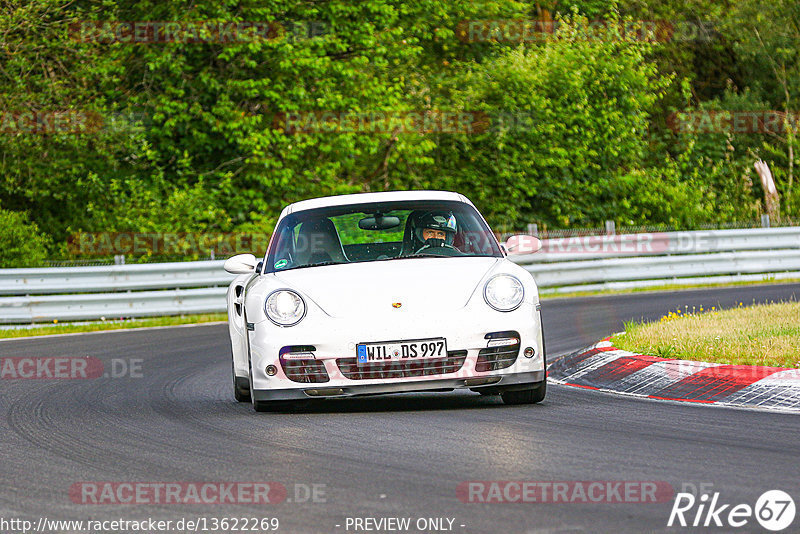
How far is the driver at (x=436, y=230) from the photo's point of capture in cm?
918

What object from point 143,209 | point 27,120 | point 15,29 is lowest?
point 143,209

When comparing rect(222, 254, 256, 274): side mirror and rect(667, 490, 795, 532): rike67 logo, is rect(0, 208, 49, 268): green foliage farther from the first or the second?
rect(667, 490, 795, 532): rike67 logo

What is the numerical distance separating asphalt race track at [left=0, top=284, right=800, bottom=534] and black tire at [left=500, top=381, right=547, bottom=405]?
0.10 m

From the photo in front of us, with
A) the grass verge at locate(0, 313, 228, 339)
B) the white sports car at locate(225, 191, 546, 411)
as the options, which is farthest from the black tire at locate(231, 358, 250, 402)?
the grass verge at locate(0, 313, 228, 339)

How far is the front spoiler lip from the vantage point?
26.3 feet

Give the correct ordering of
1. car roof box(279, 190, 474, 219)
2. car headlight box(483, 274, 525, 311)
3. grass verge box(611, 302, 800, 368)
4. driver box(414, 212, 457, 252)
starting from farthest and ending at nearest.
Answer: car roof box(279, 190, 474, 219) < driver box(414, 212, 457, 252) < grass verge box(611, 302, 800, 368) < car headlight box(483, 274, 525, 311)

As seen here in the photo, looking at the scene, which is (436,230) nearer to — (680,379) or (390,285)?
(390,285)

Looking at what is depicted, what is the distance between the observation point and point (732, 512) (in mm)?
4867

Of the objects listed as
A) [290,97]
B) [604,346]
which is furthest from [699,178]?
[604,346]

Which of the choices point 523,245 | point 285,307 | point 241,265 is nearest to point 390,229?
point 523,245

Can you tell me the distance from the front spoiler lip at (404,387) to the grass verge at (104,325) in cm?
1047

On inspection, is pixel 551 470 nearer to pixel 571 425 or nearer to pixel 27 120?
pixel 571 425

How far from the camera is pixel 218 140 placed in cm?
2659

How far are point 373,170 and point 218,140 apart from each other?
4.56 meters
